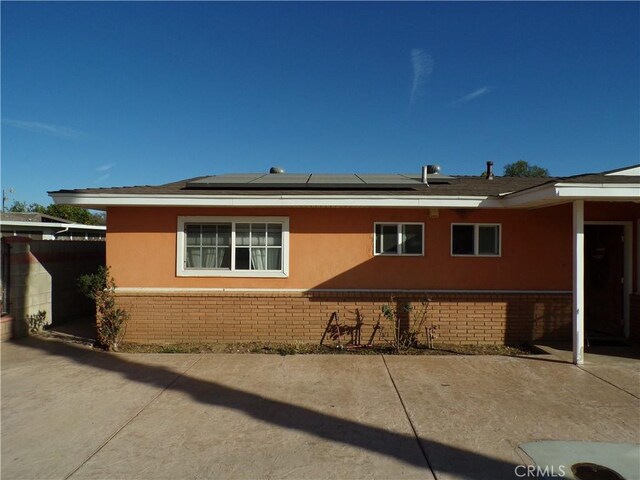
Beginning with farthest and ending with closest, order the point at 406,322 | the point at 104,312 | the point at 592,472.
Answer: the point at 406,322, the point at 104,312, the point at 592,472

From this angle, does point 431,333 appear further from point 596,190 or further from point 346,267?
point 596,190

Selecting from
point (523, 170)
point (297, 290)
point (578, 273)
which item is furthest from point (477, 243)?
point (523, 170)

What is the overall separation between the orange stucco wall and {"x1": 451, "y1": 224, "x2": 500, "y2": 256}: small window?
4.5 inches

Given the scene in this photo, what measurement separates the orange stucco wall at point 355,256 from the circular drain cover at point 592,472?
4143 millimetres

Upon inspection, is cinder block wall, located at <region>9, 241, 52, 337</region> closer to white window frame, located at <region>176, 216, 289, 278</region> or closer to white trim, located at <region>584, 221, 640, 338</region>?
white window frame, located at <region>176, 216, 289, 278</region>

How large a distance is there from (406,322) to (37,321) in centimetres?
739

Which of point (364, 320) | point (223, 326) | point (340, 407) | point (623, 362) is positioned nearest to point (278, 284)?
point (223, 326)

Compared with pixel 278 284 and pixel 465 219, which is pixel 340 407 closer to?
pixel 278 284

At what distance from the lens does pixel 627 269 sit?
749 centimetres

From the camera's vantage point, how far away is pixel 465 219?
292 inches

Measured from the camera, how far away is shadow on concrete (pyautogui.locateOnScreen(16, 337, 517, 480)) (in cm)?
341

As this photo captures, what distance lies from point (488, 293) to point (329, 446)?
4.76 metres

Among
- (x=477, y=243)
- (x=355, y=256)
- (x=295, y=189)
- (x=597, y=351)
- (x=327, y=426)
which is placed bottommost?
(x=327, y=426)

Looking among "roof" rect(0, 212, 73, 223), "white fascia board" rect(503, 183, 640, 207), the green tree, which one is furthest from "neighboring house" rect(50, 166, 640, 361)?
the green tree
